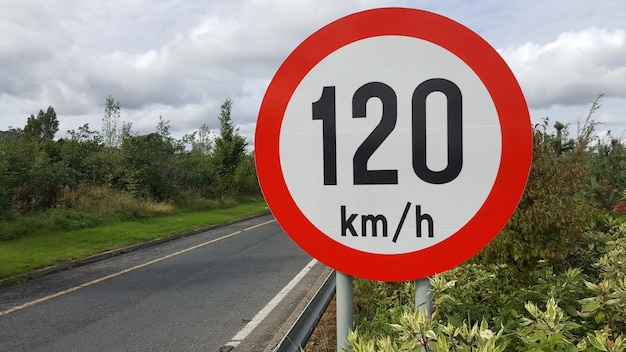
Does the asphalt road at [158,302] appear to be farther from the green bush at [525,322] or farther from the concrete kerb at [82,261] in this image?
the green bush at [525,322]

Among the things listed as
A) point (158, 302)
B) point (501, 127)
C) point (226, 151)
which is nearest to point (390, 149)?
point (501, 127)

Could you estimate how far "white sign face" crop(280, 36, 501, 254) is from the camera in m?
1.22

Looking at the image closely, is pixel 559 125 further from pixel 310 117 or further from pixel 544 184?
pixel 310 117

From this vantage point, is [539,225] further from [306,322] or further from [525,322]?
[525,322]

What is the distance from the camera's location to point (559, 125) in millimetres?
8414

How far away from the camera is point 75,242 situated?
13141 millimetres

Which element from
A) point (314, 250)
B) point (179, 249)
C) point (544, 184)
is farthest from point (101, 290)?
point (314, 250)

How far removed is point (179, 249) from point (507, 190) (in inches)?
477

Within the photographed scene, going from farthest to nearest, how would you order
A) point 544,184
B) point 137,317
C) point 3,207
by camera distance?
point 3,207 < point 137,317 < point 544,184

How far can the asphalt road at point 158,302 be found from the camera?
5414 millimetres

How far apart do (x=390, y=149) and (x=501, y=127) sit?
29 centimetres

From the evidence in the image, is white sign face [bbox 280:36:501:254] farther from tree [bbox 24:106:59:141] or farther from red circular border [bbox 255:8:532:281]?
tree [bbox 24:106:59:141]

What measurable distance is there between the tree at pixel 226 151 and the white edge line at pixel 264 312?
22.4 meters

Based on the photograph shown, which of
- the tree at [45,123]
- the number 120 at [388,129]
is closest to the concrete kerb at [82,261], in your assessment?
the number 120 at [388,129]
